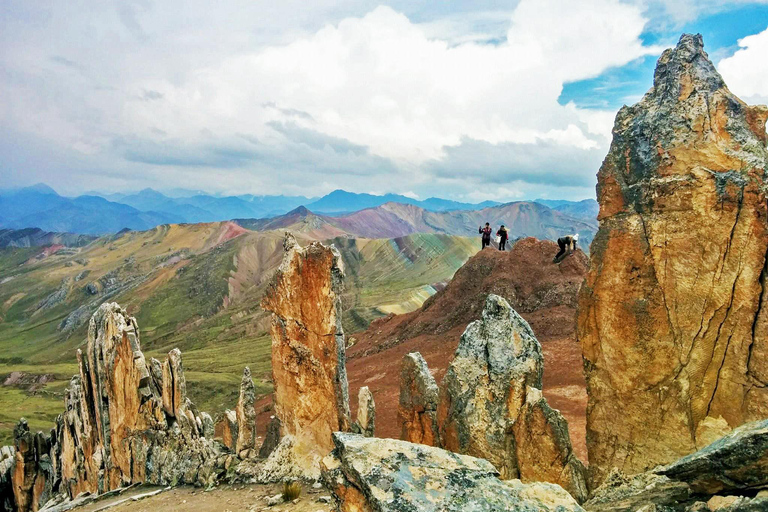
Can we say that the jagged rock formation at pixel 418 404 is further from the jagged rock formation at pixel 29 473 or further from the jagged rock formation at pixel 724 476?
the jagged rock formation at pixel 29 473

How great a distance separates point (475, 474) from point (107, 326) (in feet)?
68.0

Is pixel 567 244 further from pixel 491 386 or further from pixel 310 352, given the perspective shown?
pixel 491 386

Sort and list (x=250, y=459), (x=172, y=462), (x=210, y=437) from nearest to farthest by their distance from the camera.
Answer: (x=250, y=459) < (x=172, y=462) < (x=210, y=437)

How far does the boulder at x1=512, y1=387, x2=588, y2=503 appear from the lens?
10938 mm

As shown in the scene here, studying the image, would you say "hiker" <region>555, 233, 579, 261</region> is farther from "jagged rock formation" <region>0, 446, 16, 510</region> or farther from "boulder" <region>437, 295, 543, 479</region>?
"jagged rock formation" <region>0, 446, 16, 510</region>

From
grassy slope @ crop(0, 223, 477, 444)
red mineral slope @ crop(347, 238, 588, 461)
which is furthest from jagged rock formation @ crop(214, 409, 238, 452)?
grassy slope @ crop(0, 223, 477, 444)

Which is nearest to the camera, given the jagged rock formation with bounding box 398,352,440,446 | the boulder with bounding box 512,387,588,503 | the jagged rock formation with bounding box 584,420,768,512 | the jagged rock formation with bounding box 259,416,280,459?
the jagged rock formation with bounding box 584,420,768,512

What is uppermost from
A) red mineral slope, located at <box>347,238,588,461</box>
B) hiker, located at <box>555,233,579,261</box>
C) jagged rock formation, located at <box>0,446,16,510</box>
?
hiker, located at <box>555,233,579,261</box>

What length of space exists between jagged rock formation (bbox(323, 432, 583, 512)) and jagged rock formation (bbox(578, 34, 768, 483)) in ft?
18.7

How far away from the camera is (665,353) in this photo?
10.4 meters

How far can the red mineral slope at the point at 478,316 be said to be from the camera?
29.0m

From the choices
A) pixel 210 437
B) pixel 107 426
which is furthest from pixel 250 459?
pixel 107 426

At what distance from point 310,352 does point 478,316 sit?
26.6m

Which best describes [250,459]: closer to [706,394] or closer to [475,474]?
[475,474]
